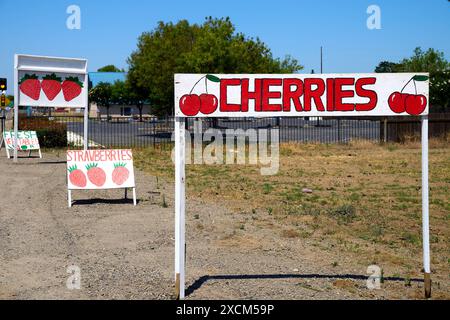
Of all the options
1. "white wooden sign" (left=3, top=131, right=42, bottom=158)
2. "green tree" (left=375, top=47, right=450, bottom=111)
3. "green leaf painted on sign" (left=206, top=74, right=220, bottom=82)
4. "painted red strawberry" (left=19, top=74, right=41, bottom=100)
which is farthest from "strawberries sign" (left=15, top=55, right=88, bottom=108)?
"green tree" (left=375, top=47, right=450, bottom=111)

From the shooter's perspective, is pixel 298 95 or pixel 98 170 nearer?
pixel 298 95

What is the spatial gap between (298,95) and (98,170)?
7.45 meters

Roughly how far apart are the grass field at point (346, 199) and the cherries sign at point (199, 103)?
3.17m

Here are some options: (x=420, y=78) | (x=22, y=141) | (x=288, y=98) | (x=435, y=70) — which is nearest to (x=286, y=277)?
(x=288, y=98)

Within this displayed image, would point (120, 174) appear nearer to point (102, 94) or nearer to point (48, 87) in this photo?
point (48, 87)

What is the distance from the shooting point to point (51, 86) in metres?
20.9

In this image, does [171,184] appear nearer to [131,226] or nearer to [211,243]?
[131,226]

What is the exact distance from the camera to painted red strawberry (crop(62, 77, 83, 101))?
68.8 ft

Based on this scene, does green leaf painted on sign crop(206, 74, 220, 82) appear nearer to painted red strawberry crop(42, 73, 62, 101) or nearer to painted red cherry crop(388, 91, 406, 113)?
painted red cherry crop(388, 91, 406, 113)

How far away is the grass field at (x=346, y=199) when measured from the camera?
360 inches

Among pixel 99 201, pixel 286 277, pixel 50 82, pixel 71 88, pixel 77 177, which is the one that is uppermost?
pixel 50 82

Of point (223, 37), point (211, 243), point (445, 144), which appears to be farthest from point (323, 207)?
point (223, 37)

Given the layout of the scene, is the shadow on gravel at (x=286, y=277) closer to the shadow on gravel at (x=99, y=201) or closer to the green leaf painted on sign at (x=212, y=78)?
the green leaf painted on sign at (x=212, y=78)

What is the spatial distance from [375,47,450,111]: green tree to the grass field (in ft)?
70.3
